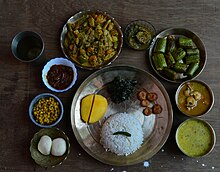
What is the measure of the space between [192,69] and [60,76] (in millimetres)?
695

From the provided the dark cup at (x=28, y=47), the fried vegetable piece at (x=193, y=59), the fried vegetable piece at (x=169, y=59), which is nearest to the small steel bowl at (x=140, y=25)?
the fried vegetable piece at (x=169, y=59)

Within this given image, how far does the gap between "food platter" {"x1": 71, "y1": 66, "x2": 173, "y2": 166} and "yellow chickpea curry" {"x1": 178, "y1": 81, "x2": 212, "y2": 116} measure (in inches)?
3.1

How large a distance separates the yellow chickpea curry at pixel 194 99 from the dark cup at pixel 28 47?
2.51 ft

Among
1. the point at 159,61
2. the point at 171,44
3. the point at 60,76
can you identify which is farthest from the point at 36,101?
the point at 171,44

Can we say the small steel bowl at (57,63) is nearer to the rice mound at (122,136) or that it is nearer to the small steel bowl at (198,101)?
the rice mound at (122,136)

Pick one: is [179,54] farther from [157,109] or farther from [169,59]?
[157,109]

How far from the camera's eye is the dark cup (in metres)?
1.81

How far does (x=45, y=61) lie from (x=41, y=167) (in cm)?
55

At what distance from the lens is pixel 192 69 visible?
188cm

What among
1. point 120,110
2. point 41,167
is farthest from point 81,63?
point 41,167

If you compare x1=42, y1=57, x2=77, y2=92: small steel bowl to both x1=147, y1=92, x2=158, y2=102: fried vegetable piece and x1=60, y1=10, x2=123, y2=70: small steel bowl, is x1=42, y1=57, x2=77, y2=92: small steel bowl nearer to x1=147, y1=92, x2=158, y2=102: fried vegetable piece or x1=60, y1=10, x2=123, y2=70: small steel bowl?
x1=60, y1=10, x2=123, y2=70: small steel bowl

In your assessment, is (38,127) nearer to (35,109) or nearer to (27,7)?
(35,109)

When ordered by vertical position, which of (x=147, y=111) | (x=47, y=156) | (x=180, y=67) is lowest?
(x=47, y=156)

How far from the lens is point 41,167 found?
1801 mm
